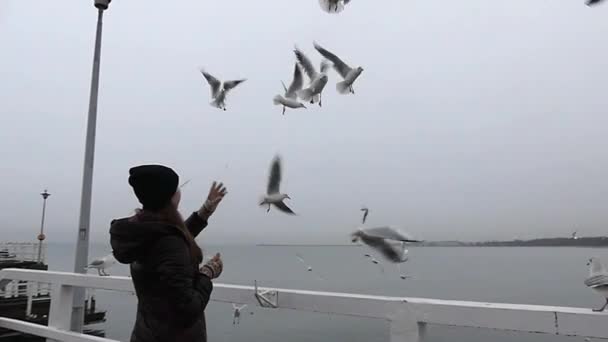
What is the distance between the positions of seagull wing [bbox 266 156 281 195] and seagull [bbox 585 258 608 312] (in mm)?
1769

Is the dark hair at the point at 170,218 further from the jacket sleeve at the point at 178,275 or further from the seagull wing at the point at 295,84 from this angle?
the seagull wing at the point at 295,84

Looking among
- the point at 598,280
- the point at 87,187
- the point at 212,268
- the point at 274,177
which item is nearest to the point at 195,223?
the point at 212,268

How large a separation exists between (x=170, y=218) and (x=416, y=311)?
1.01 m

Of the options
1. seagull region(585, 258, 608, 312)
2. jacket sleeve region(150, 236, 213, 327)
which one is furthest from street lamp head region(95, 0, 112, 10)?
seagull region(585, 258, 608, 312)

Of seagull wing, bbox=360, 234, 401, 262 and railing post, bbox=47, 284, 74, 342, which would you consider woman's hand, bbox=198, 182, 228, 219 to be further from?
railing post, bbox=47, 284, 74, 342

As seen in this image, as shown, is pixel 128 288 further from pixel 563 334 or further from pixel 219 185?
pixel 563 334

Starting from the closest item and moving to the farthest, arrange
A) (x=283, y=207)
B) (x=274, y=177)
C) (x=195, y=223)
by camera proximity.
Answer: (x=195, y=223)
(x=283, y=207)
(x=274, y=177)

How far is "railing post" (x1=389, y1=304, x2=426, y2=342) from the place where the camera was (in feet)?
6.01

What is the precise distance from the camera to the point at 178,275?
1.62 metres

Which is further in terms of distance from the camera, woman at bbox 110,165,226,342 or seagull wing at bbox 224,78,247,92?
seagull wing at bbox 224,78,247,92

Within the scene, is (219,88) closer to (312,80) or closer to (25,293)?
(312,80)

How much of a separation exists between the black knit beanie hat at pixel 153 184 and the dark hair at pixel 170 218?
21 mm

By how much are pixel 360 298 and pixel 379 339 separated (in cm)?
2393

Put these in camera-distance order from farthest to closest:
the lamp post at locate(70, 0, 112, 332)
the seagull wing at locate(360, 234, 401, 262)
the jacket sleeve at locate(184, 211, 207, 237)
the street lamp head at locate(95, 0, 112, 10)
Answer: the street lamp head at locate(95, 0, 112, 10), the lamp post at locate(70, 0, 112, 332), the seagull wing at locate(360, 234, 401, 262), the jacket sleeve at locate(184, 211, 207, 237)
